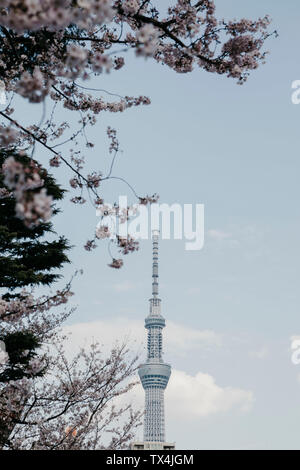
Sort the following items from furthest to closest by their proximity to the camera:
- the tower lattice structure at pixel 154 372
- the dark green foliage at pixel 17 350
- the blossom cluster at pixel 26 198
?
the tower lattice structure at pixel 154 372, the dark green foliage at pixel 17 350, the blossom cluster at pixel 26 198

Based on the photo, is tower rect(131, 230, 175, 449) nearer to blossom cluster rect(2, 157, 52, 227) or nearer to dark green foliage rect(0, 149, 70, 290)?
dark green foliage rect(0, 149, 70, 290)

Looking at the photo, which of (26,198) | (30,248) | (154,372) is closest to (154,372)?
(154,372)

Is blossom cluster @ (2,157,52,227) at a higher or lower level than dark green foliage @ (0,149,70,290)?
lower

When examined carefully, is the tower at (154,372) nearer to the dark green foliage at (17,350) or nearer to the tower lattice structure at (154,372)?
the tower lattice structure at (154,372)

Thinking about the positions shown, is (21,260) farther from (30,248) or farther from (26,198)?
(26,198)

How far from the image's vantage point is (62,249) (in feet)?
48.2

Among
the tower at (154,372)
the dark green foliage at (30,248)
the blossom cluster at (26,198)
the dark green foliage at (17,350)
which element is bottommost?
the blossom cluster at (26,198)

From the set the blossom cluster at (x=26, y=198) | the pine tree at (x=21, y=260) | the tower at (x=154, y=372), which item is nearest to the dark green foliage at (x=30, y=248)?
the pine tree at (x=21, y=260)

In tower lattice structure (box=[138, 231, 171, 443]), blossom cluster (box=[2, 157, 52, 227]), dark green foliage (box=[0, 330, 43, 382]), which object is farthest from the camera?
tower lattice structure (box=[138, 231, 171, 443])

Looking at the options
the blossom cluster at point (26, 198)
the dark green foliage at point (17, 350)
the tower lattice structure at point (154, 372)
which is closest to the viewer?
the blossom cluster at point (26, 198)

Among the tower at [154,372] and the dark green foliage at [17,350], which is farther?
the tower at [154,372]

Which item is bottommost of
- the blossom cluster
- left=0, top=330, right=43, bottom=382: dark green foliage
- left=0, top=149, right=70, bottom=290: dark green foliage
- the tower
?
the blossom cluster

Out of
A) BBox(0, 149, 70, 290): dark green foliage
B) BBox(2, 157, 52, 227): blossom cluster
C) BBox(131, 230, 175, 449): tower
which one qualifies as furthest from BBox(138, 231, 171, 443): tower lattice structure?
BBox(2, 157, 52, 227): blossom cluster
